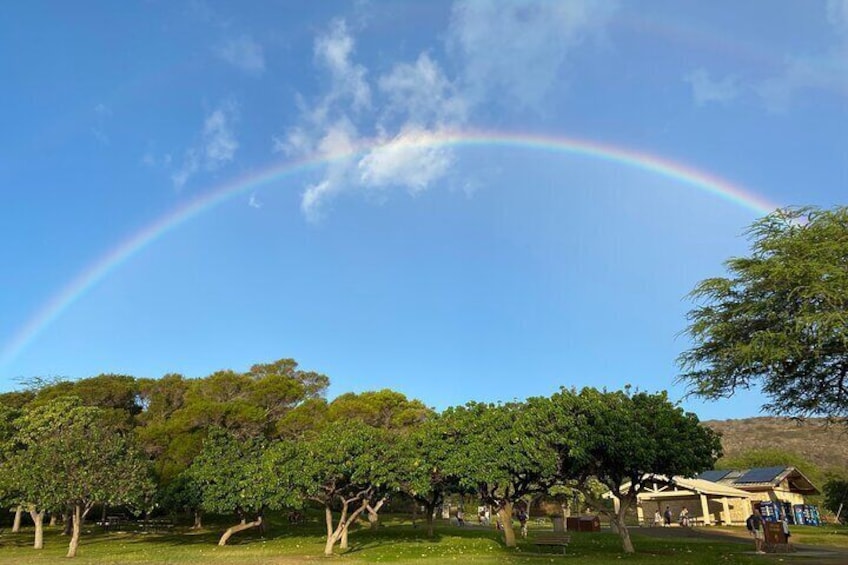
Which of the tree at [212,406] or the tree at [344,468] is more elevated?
the tree at [212,406]

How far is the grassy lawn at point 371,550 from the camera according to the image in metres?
23.8

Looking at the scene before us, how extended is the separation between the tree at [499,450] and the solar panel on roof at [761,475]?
33.5m

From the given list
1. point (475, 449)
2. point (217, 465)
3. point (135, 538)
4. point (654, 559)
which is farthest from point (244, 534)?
point (654, 559)

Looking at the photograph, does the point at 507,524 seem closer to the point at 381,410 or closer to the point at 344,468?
the point at 344,468

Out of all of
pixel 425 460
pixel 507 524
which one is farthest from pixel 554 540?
pixel 425 460

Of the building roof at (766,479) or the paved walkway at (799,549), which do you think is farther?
the building roof at (766,479)

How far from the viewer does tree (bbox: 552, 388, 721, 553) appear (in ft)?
85.9

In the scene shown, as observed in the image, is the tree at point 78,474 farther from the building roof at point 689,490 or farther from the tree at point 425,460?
the building roof at point 689,490

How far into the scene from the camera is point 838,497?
57312 mm

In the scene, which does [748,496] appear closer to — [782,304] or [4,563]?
[782,304]

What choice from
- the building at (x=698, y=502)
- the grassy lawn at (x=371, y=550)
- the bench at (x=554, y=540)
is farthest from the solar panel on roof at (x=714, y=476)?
the bench at (x=554, y=540)

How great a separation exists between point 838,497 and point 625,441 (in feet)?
152

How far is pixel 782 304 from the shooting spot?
71.3 ft

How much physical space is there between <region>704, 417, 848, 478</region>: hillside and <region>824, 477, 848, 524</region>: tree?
3599 cm
